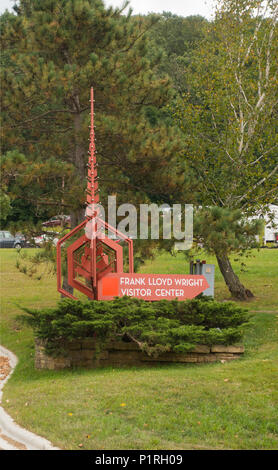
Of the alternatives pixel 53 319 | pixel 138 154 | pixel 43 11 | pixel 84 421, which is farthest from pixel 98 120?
pixel 84 421

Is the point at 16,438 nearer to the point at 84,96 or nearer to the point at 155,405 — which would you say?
the point at 155,405

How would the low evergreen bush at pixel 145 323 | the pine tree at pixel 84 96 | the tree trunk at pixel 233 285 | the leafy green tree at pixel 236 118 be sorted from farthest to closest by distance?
the tree trunk at pixel 233 285, the leafy green tree at pixel 236 118, the pine tree at pixel 84 96, the low evergreen bush at pixel 145 323

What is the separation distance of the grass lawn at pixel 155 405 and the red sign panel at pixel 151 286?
1471 millimetres

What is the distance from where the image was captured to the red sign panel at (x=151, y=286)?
11.1 metres

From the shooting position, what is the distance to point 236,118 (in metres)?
18.2

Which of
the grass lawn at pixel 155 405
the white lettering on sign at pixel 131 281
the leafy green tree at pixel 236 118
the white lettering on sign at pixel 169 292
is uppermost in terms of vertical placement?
the leafy green tree at pixel 236 118

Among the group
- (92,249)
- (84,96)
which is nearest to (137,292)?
(92,249)

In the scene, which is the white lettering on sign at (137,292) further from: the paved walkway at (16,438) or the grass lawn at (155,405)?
the paved walkway at (16,438)

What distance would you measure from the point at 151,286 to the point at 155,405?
140 inches

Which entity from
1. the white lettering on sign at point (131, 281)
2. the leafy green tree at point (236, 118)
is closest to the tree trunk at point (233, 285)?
the leafy green tree at point (236, 118)

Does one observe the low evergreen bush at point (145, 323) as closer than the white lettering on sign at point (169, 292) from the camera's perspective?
Yes

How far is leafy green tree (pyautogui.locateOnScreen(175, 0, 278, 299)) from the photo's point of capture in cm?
1806

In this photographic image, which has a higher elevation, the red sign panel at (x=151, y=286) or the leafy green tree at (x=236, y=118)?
the leafy green tree at (x=236, y=118)

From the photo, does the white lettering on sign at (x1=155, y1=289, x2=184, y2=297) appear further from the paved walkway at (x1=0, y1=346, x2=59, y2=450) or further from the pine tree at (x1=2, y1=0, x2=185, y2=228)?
the pine tree at (x1=2, y1=0, x2=185, y2=228)
